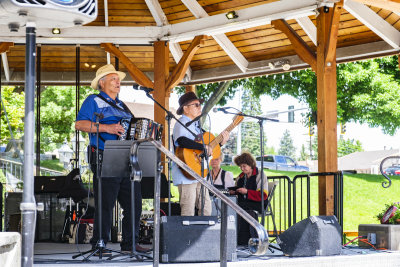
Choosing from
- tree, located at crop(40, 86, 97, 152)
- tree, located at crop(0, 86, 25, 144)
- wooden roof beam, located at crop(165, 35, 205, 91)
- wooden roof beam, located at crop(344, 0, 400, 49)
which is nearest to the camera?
wooden roof beam, located at crop(344, 0, 400, 49)

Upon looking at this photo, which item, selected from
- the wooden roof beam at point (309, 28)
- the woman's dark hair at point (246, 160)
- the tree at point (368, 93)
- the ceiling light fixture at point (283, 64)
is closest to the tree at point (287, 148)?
the tree at point (368, 93)

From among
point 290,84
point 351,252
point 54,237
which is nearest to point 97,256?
point 351,252

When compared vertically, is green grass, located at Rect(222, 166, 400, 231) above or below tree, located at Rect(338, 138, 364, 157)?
below

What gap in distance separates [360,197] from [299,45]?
13962 mm

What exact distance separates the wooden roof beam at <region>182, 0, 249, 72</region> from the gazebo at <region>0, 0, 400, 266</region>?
0.02 m

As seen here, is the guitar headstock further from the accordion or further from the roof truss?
the roof truss

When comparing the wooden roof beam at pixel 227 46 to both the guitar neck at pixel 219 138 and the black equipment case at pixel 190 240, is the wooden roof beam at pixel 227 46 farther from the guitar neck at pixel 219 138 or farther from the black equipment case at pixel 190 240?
the black equipment case at pixel 190 240

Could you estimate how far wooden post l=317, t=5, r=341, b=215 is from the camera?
6509 millimetres

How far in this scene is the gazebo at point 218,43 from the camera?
6730 mm

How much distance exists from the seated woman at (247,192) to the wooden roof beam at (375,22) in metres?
2.40

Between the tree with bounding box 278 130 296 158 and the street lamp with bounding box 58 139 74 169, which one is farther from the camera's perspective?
the tree with bounding box 278 130 296 158

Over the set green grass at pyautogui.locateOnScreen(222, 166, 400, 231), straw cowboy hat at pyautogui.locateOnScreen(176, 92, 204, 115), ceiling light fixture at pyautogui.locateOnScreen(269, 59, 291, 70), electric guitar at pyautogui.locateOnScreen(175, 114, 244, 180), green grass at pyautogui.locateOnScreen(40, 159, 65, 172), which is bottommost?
green grass at pyautogui.locateOnScreen(222, 166, 400, 231)

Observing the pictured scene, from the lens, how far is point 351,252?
229 inches

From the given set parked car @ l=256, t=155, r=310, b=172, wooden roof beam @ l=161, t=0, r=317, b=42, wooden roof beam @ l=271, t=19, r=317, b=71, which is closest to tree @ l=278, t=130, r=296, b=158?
parked car @ l=256, t=155, r=310, b=172
